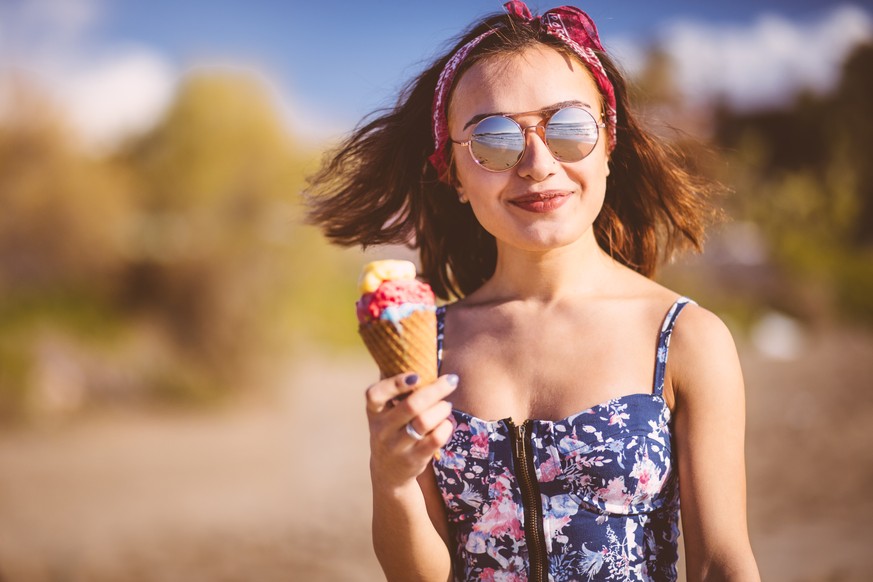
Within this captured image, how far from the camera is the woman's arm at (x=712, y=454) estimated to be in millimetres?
1836

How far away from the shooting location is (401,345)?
1763 mm

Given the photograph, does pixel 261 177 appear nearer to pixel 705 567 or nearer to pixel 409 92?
pixel 409 92

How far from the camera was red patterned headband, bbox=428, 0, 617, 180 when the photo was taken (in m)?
2.06

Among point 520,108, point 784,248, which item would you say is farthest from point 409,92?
point 784,248

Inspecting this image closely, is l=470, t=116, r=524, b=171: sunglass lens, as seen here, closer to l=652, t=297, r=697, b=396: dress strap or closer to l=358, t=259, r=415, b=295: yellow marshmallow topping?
l=358, t=259, r=415, b=295: yellow marshmallow topping

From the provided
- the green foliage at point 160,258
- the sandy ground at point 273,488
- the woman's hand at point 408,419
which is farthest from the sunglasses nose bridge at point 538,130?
the green foliage at point 160,258

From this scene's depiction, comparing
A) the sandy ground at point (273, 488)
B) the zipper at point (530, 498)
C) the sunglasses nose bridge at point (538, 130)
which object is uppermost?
the sunglasses nose bridge at point (538, 130)

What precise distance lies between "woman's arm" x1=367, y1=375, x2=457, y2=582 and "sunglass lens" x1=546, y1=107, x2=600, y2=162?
2.18ft

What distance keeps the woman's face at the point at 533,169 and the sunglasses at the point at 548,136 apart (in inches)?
0.7

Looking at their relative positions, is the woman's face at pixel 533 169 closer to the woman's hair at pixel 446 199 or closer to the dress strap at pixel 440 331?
the woman's hair at pixel 446 199

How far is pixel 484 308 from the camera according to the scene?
2229mm

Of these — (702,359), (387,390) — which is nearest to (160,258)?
(387,390)

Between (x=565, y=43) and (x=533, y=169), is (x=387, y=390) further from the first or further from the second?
(x=565, y=43)

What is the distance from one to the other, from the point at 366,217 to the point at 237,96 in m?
6.89
